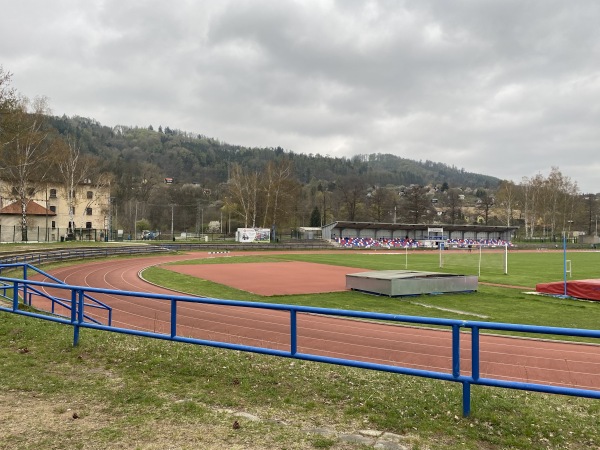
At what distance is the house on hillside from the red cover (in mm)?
49427

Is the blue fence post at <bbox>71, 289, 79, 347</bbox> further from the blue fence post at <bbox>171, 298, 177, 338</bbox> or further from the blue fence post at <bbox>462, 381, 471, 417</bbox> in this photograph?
the blue fence post at <bbox>462, 381, 471, 417</bbox>

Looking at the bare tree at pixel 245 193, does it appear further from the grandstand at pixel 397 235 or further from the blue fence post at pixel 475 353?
the blue fence post at pixel 475 353

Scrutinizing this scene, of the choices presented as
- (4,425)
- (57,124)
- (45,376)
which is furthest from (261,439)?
(57,124)

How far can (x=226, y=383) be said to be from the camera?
6371 mm

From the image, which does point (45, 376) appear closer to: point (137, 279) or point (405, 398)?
point (405, 398)

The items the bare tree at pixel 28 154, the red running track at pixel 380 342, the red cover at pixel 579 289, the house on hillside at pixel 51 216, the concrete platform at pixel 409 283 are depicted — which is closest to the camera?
the red running track at pixel 380 342

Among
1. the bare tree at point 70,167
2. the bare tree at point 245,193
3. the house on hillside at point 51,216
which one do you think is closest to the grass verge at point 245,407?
the house on hillside at point 51,216

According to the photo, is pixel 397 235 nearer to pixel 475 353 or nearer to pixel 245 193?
pixel 245 193

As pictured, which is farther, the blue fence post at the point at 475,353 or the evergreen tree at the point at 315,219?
the evergreen tree at the point at 315,219

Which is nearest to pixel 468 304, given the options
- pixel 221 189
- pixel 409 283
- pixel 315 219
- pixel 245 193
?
pixel 409 283

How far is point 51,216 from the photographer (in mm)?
67062

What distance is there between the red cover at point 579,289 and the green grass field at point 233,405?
689 inches

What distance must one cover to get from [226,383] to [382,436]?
2601 millimetres

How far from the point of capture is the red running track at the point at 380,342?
9625mm
